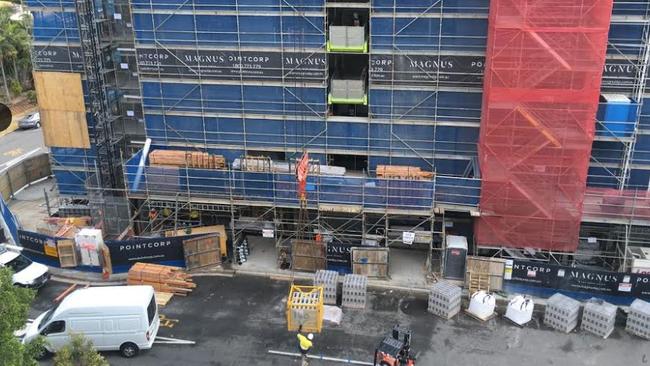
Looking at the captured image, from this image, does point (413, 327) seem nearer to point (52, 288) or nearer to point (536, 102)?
point (536, 102)

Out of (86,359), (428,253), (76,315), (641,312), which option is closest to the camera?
(86,359)

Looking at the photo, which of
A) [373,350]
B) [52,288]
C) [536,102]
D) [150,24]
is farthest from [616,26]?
[52,288]

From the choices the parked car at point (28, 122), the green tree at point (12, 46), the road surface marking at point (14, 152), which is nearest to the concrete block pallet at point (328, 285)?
the road surface marking at point (14, 152)

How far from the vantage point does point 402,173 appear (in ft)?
90.8

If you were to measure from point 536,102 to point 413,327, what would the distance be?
397 inches

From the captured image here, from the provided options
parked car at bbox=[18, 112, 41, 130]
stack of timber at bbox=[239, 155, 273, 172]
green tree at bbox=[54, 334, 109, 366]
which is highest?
stack of timber at bbox=[239, 155, 273, 172]

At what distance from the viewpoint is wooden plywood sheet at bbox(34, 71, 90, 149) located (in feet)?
102

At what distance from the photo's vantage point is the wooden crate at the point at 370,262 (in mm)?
26938

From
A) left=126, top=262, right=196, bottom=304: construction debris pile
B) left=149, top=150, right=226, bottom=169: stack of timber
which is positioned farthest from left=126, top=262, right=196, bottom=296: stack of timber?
left=149, top=150, right=226, bottom=169: stack of timber

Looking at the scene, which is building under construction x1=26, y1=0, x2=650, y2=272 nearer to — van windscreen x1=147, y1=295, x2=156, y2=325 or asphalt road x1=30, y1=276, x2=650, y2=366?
asphalt road x1=30, y1=276, x2=650, y2=366

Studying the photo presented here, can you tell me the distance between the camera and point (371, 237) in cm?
2786

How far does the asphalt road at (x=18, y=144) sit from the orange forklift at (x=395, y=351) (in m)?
29.8

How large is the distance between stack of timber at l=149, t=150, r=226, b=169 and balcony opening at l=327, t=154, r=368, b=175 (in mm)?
5400

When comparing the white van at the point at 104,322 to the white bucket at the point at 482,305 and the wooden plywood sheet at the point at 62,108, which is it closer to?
the wooden plywood sheet at the point at 62,108
